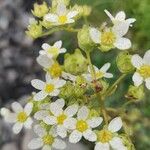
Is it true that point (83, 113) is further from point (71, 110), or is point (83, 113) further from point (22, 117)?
point (22, 117)

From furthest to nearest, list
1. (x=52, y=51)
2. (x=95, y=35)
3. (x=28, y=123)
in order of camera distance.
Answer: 1. (x=28, y=123)
2. (x=52, y=51)
3. (x=95, y=35)

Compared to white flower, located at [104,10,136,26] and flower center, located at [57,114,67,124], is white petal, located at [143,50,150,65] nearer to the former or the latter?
white flower, located at [104,10,136,26]

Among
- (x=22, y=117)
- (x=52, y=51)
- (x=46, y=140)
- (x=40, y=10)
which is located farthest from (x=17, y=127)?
(x=40, y=10)

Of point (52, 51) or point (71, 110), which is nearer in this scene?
point (71, 110)

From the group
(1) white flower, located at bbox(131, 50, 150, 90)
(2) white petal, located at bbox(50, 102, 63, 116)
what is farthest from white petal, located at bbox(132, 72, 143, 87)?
(2) white petal, located at bbox(50, 102, 63, 116)

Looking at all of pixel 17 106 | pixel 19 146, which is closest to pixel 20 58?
pixel 19 146

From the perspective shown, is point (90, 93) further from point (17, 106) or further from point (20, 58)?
point (20, 58)

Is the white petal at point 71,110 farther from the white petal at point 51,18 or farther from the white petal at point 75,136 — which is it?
the white petal at point 51,18
